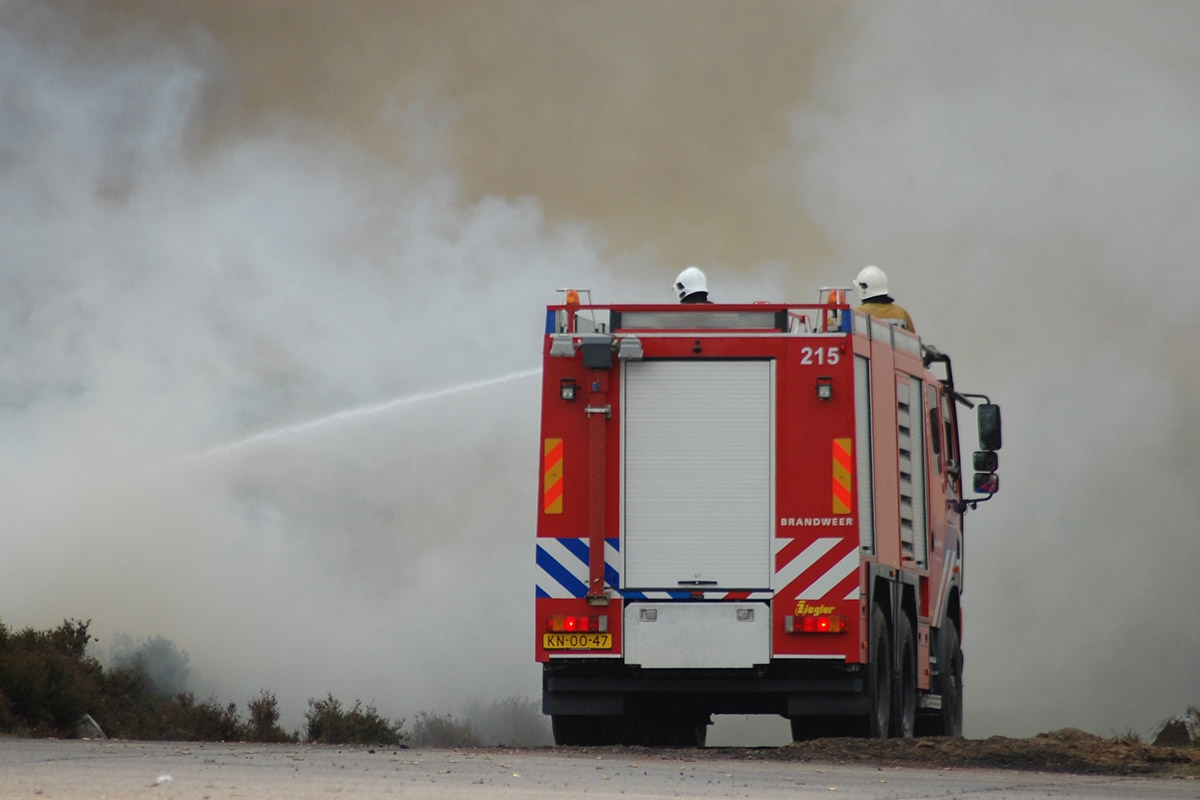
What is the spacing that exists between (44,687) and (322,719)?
239 inches

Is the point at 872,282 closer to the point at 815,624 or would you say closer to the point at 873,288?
the point at 873,288

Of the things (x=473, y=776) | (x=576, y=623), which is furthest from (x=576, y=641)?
(x=473, y=776)

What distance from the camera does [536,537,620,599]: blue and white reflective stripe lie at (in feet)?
42.2

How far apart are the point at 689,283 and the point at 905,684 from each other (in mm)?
3693

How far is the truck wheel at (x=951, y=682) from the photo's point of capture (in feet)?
52.1

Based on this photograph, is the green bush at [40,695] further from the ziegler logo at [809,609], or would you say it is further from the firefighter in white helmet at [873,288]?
the firefighter in white helmet at [873,288]

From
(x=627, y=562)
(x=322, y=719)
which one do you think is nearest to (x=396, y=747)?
(x=627, y=562)

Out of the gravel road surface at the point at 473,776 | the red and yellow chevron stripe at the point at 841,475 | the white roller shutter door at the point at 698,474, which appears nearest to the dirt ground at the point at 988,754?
the gravel road surface at the point at 473,776

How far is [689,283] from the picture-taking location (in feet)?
49.4

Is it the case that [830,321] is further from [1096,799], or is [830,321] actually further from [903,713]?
[1096,799]

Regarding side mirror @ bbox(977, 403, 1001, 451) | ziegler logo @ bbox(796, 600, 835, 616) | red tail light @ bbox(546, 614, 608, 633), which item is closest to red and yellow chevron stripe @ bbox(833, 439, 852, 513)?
ziegler logo @ bbox(796, 600, 835, 616)

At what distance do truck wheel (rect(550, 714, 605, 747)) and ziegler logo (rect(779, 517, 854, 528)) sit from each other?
221 cm

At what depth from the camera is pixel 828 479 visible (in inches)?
507

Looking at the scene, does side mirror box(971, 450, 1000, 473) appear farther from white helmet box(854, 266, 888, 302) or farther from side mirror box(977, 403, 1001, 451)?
white helmet box(854, 266, 888, 302)
